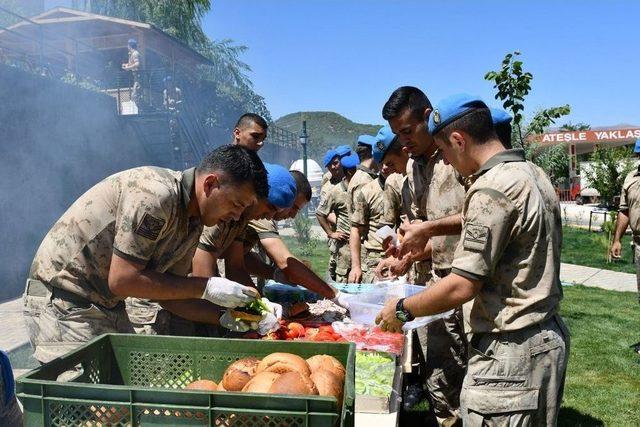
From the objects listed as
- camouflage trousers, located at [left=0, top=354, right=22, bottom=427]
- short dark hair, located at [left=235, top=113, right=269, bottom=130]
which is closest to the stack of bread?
camouflage trousers, located at [left=0, top=354, right=22, bottom=427]

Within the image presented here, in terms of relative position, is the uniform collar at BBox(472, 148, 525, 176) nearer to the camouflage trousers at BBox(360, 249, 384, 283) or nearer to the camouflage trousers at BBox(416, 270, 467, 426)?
the camouflage trousers at BBox(416, 270, 467, 426)

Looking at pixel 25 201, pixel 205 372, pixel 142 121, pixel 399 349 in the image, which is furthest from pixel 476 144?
pixel 142 121

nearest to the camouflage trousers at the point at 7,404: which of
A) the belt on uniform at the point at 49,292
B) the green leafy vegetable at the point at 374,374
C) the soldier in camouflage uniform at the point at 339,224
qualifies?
the belt on uniform at the point at 49,292

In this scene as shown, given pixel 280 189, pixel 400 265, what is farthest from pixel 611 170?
pixel 280 189

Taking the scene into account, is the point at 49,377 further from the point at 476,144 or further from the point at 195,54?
the point at 195,54

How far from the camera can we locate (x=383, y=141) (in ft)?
15.7

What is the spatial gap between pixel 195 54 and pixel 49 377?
22445 mm

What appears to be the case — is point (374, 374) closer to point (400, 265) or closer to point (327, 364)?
point (327, 364)

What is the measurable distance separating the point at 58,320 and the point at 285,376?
4.82ft

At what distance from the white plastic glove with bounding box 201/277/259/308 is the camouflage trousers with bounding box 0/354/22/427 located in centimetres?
85

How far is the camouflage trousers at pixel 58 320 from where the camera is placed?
2.50m

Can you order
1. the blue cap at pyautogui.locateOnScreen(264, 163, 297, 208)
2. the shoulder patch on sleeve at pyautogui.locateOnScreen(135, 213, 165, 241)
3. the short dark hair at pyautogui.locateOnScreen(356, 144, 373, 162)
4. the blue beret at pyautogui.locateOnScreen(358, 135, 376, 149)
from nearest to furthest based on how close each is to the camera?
the shoulder patch on sleeve at pyautogui.locateOnScreen(135, 213, 165, 241)
the blue cap at pyautogui.locateOnScreen(264, 163, 297, 208)
the blue beret at pyautogui.locateOnScreen(358, 135, 376, 149)
the short dark hair at pyautogui.locateOnScreen(356, 144, 373, 162)

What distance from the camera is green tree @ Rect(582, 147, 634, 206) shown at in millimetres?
18875

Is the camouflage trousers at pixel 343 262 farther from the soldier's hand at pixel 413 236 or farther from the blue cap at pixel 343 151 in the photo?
the soldier's hand at pixel 413 236
